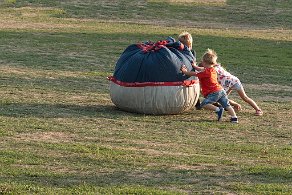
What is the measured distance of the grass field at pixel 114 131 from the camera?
9109mm

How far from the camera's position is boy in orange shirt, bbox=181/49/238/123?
13891 millimetres

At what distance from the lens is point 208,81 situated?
14008 millimetres

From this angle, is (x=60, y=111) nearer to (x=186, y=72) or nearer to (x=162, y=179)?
(x=186, y=72)

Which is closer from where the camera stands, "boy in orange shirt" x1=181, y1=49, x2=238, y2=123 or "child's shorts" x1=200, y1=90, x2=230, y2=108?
"boy in orange shirt" x1=181, y1=49, x2=238, y2=123

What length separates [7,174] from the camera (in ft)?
29.8

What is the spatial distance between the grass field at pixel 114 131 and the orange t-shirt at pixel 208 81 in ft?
1.68

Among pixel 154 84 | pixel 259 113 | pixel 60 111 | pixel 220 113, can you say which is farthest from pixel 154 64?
pixel 259 113

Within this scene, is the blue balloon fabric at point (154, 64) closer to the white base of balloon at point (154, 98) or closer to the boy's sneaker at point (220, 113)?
the white base of balloon at point (154, 98)

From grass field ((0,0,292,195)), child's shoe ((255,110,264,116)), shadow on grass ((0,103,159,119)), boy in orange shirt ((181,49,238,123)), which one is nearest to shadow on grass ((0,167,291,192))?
grass field ((0,0,292,195))

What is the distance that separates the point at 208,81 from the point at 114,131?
241 centimetres

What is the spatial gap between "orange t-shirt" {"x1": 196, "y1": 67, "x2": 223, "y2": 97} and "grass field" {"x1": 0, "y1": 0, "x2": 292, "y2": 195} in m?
0.51

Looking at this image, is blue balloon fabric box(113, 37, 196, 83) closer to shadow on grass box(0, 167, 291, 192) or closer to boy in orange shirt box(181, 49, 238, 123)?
boy in orange shirt box(181, 49, 238, 123)

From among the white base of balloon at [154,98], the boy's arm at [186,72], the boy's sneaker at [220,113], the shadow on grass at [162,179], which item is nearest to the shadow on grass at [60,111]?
the white base of balloon at [154,98]

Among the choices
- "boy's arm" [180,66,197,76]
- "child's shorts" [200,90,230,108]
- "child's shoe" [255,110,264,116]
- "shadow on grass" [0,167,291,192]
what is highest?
"boy's arm" [180,66,197,76]
